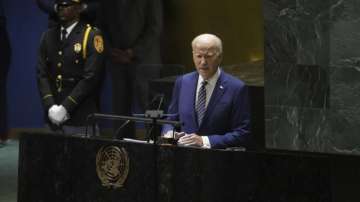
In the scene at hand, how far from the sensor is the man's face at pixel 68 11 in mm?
8742

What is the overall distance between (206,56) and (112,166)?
4.16 feet

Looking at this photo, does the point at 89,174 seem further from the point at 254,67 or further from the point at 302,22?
the point at 254,67

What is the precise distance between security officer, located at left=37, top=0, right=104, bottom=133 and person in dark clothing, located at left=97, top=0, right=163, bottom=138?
51.2 inches

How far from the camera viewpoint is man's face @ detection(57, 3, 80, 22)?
8.74 metres

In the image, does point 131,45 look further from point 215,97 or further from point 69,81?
point 215,97

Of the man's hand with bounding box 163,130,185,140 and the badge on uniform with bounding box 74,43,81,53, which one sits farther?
the badge on uniform with bounding box 74,43,81,53

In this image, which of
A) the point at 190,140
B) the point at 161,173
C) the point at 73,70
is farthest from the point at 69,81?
the point at 161,173

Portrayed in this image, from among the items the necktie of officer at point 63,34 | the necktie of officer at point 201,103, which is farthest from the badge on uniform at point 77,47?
the necktie of officer at point 201,103

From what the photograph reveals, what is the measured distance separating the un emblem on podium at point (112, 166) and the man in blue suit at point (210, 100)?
0.94 meters

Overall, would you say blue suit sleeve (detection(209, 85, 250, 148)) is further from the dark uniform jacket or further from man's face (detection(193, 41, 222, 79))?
the dark uniform jacket

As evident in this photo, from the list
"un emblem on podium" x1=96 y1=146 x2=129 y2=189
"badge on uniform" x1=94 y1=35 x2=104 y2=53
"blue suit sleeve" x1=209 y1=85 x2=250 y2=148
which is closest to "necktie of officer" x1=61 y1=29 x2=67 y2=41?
"badge on uniform" x1=94 y1=35 x2=104 y2=53

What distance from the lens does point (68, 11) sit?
876 centimetres

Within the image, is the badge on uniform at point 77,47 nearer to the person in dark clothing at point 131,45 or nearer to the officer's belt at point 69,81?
the officer's belt at point 69,81

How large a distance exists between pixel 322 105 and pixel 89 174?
166cm
